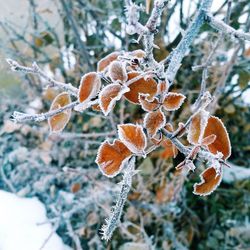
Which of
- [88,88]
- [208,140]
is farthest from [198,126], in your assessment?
[88,88]

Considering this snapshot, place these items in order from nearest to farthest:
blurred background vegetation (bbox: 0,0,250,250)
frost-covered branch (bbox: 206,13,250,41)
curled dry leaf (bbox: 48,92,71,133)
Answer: frost-covered branch (bbox: 206,13,250,41) → curled dry leaf (bbox: 48,92,71,133) → blurred background vegetation (bbox: 0,0,250,250)

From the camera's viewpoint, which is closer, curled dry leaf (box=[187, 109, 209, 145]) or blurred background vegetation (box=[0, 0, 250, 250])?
curled dry leaf (box=[187, 109, 209, 145])

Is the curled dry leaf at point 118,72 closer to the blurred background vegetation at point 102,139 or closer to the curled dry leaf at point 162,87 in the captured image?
the curled dry leaf at point 162,87

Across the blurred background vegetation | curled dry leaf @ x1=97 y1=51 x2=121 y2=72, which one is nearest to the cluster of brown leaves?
curled dry leaf @ x1=97 y1=51 x2=121 y2=72

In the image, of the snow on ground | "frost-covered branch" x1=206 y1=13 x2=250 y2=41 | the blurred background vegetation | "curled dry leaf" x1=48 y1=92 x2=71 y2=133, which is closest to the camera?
"frost-covered branch" x1=206 y1=13 x2=250 y2=41

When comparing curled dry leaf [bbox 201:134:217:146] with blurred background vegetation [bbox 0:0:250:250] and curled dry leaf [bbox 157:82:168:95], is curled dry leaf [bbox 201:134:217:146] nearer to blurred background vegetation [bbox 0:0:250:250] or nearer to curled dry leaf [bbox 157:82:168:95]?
curled dry leaf [bbox 157:82:168:95]

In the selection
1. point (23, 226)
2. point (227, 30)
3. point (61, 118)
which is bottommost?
point (23, 226)

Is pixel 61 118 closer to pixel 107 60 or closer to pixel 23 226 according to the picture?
pixel 107 60

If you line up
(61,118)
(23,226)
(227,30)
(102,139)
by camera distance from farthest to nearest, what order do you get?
(102,139)
(23,226)
(61,118)
(227,30)
